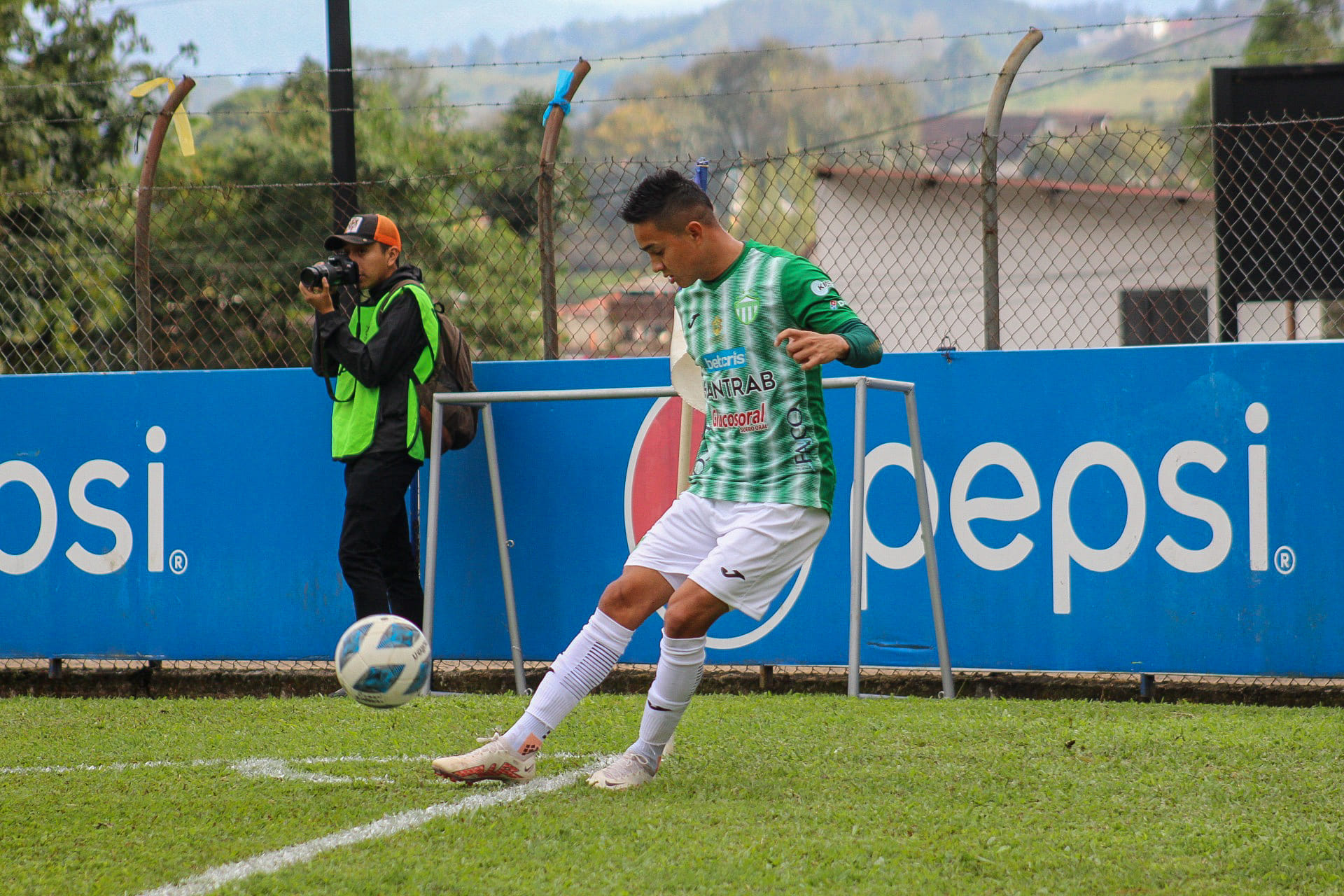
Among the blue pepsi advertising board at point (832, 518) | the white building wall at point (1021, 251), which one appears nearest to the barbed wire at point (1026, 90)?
the white building wall at point (1021, 251)

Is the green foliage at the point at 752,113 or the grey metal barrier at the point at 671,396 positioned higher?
the green foliage at the point at 752,113

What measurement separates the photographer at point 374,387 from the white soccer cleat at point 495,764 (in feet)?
5.80

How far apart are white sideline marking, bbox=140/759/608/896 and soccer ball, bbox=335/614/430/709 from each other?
0.39 meters

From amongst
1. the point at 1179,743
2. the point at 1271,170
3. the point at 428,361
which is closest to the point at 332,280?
the point at 428,361

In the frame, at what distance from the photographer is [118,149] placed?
16.0 m

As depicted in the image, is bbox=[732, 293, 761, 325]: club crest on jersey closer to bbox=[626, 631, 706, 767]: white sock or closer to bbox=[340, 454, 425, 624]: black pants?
bbox=[626, 631, 706, 767]: white sock

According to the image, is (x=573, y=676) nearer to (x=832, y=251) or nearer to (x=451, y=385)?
(x=451, y=385)

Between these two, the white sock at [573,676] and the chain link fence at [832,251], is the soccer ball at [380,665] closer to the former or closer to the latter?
the white sock at [573,676]

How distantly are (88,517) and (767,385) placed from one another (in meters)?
4.01

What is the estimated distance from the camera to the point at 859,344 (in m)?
3.57

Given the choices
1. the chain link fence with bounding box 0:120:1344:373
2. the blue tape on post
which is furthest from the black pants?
the blue tape on post

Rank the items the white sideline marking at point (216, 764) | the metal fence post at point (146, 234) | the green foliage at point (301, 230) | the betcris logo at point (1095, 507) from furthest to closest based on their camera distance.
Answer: the green foliage at point (301, 230)
the metal fence post at point (146, 234)
the betcris logo at point (1095, 507)
the white sideline marking at point (216, 764)

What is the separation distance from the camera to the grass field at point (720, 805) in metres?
2.97

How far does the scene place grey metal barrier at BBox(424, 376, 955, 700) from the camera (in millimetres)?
5477
